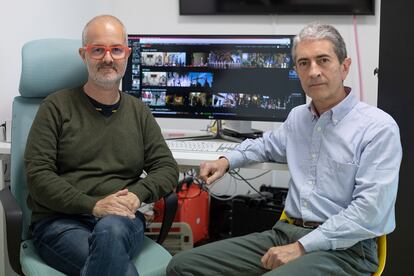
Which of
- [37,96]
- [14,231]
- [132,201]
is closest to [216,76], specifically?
[37,96]

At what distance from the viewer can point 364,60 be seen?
3299 millimetres

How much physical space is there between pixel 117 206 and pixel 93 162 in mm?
251

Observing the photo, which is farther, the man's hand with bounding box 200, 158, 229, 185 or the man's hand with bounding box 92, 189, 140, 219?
the man's hand with bounding box 200, 158, 229, 185

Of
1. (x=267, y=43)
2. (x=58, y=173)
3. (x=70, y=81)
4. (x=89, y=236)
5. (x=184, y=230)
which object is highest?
(x=267, y=43)

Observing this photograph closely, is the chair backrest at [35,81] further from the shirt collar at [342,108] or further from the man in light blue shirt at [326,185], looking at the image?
the shirt collar at [342,108]

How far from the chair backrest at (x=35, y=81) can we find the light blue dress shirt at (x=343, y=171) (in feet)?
2.86

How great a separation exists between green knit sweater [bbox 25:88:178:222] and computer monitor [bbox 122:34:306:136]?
0.60 metres

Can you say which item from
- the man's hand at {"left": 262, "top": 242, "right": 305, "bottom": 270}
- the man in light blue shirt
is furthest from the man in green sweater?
the man's hand at {"left": 262, "top": 242, "right": 305, "bottom": 270}

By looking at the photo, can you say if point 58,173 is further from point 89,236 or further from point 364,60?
point 364,60

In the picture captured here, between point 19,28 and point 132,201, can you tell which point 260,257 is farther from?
point 19,28

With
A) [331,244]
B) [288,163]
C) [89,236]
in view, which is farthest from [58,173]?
[331,244]

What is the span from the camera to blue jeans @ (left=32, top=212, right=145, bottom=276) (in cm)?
145

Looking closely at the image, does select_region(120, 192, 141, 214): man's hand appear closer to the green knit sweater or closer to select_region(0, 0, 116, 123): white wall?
the green knit sweater

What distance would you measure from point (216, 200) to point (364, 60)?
53.1 inches
